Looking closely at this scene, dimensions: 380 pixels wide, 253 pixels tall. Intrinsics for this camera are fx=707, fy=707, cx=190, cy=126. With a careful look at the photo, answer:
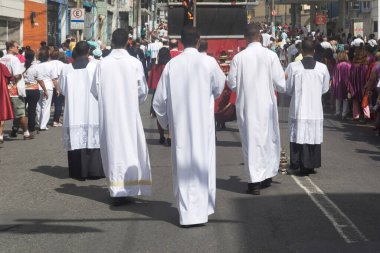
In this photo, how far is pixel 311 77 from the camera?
402 inches

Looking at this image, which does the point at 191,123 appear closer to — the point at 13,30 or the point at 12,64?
the point at 12,64

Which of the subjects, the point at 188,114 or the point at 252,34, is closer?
the point at 188,114

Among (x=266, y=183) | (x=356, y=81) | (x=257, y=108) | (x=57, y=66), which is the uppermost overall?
(x=57, y=66)

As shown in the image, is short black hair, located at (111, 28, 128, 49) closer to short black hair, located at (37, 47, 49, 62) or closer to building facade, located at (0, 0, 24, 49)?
short black hair, located at (37, 47, 49, 62)

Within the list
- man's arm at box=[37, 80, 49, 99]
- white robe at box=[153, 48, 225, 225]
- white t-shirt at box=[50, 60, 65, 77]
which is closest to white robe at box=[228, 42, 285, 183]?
white robe at box=[153, 48, 225, 225]

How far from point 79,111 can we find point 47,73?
5.70 metres

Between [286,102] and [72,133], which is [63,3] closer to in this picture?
[286,102]

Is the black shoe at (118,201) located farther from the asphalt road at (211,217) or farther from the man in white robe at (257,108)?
the man in white robe at (257,108)

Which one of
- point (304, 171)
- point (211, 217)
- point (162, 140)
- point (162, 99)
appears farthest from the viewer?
point (162, 140)

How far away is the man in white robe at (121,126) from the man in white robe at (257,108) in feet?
4.36

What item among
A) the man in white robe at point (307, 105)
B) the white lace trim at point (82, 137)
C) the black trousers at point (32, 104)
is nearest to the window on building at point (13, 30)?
the black trousers at point (32, 104)

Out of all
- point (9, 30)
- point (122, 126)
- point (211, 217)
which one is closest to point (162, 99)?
point (122, 126)

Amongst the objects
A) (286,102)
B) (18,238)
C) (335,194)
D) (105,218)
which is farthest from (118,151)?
(286,102)

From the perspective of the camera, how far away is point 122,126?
8594mm
